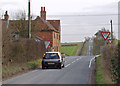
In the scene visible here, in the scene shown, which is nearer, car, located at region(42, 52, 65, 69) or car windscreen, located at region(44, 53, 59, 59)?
car, located at region(42, 52, 65, 69)

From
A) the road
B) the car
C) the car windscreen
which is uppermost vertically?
the car windscreen

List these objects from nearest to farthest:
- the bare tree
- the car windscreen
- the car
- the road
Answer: the road
the car
the car windscreen
the bare tree

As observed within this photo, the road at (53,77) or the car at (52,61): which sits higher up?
the car at (52,61)

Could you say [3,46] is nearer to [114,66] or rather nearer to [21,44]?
[21,44]

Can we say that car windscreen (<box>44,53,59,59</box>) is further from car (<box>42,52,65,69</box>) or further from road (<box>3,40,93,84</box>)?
road (<box>3,40,93,84</box>)

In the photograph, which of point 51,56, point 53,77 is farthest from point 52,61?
point 53,77

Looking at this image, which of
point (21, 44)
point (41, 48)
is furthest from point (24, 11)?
point (21, 44)

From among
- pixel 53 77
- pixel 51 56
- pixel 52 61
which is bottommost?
pixel 53 77

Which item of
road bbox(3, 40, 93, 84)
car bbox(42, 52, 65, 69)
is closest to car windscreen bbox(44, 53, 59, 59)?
car bbox(42, 52, 65, 69)

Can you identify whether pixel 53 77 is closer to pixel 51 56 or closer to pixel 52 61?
pixel 52 61

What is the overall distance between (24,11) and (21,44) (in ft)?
57.1

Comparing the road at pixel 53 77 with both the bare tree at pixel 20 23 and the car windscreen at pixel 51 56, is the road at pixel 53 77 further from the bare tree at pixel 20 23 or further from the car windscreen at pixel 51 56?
the bare tree at pixel 20 23

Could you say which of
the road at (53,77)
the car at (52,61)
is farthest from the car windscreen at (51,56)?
the road at (53,77)

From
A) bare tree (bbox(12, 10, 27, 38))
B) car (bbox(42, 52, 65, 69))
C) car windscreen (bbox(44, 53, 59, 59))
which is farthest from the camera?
bare tree (bbox(12, 10, 27, 38))
